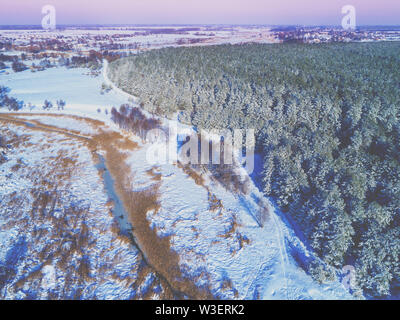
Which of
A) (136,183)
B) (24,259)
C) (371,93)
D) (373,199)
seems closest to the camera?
(24,259)

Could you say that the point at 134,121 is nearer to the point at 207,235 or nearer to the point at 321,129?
the point at 207,235

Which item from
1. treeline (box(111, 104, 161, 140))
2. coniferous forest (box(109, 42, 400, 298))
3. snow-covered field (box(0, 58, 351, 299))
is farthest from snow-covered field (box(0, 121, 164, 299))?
coniferous forest (box(109, 42, 400, 298))

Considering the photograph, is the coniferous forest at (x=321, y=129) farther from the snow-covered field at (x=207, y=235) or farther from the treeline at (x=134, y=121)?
the treeline at (x=134, y=121)

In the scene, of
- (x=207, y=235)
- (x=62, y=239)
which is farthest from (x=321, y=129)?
(x=62, y=239)
